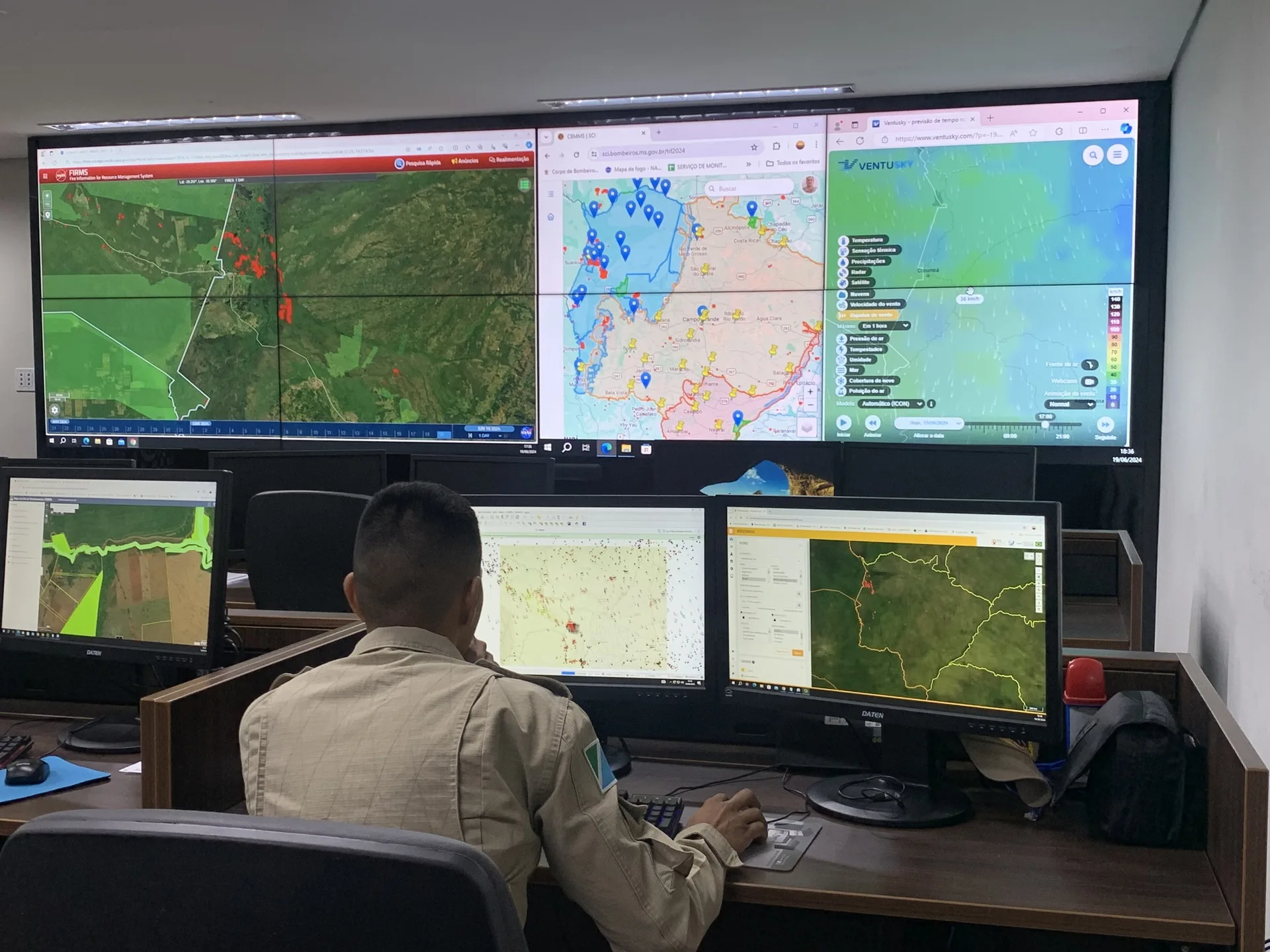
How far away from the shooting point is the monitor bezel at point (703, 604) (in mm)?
1767

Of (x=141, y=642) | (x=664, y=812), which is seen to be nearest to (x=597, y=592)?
(x=664, y=812)

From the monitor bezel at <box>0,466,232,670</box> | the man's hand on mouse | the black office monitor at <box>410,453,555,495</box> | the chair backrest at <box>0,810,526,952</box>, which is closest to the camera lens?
the chair backrest at <box>0,810,526,952</box>

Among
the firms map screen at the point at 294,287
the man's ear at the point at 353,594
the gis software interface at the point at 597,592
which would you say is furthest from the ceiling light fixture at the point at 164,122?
the man's ear at the point at 353,594

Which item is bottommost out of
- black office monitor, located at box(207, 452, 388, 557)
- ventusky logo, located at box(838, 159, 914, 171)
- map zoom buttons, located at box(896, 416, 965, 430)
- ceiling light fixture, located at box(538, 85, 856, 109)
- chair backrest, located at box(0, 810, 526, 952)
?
chair backrest, located at box(0, 810, 526, 952)

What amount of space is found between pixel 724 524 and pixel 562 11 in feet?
7.32

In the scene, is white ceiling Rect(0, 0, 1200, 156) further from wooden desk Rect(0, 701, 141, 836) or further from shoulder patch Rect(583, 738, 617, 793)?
shoulder patch Rect(583, 738, 617, 793)

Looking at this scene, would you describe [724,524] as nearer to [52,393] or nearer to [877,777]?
[877,777]

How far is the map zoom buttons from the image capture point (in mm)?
4363

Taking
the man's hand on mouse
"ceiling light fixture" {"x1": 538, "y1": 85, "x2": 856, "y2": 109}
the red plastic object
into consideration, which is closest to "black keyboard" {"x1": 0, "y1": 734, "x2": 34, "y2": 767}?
the man's hand on mouse

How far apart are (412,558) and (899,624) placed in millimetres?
733

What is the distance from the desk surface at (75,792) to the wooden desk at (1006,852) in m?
0.15

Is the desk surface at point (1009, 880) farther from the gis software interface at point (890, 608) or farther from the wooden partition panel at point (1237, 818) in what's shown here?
the gis software interface at point (890, 608)

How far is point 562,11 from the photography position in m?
3.40

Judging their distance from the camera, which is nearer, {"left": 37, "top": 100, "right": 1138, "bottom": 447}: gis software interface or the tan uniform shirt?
the tan uniform shirt
